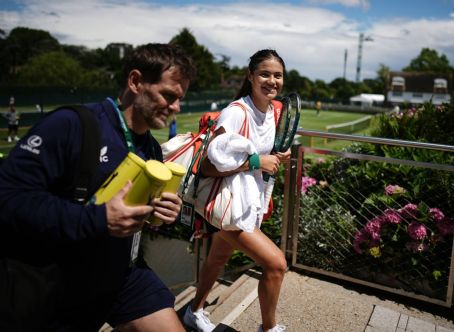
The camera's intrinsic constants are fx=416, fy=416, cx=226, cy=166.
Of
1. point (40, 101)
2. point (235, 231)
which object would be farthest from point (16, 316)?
point (40, 101)

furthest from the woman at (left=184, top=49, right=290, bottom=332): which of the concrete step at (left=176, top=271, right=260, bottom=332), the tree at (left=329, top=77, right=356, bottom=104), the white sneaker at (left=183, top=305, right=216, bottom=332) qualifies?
the tree at (left=329, top=77, right=356, bottom=104)

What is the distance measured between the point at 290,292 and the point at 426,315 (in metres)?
1.12

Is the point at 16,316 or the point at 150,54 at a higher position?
the point at 150,54

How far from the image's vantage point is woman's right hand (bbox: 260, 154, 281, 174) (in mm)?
2568

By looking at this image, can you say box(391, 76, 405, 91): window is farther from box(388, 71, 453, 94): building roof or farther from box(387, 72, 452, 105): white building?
box(388, 71, 453, 94): building roof

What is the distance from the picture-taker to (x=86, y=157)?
1487 mm

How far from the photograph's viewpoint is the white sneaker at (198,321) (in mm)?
3006

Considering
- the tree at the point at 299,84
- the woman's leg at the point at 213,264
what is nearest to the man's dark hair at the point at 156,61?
the woman's leg at the point at 213,264

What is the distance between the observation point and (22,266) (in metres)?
1.44

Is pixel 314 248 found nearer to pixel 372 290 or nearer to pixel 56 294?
pixel 372 290

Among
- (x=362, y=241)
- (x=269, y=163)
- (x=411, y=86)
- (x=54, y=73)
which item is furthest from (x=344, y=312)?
(x=411, y=86)

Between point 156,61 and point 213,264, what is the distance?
5.72ft

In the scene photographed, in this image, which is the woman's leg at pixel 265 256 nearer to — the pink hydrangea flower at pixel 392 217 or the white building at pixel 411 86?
the pink hydrangea flower at pixel 392 217

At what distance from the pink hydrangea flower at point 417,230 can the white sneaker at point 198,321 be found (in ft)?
6.28
